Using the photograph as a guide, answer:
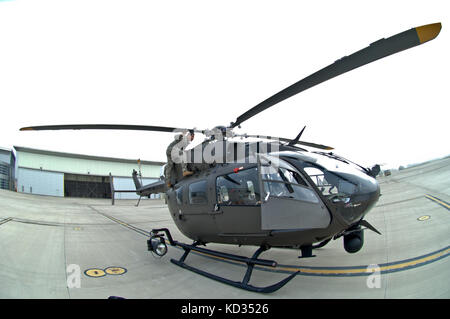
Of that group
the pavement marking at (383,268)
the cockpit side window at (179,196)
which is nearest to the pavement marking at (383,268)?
the pavement marking at (383,268)

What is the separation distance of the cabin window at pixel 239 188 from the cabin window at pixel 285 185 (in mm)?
226

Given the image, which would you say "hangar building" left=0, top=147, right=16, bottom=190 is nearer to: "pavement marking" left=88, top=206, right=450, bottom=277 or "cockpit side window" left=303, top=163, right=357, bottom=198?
"pavement marking" left=88, top=206, right=450, bottom=277

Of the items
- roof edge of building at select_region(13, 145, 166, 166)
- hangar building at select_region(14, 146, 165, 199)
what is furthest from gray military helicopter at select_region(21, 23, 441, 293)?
roof edge of building at select_region(13, 145, 166, 166)

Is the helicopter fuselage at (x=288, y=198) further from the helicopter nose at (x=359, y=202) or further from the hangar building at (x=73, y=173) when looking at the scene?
the hangar building at (x=73, y=173)

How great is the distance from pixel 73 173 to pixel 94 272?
39.0m

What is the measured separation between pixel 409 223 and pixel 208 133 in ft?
18.0

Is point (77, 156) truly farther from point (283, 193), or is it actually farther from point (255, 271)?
point (283, 193)

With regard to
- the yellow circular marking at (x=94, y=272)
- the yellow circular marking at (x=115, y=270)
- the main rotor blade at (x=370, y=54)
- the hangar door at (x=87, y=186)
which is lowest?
the hangar door at (x=87, y=186)

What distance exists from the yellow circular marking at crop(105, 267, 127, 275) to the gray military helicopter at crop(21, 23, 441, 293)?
4.26 feet

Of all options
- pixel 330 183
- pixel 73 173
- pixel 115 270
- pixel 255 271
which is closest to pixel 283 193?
pixel 330 183

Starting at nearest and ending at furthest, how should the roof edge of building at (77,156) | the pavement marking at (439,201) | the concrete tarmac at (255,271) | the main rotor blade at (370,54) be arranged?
the main rotor blade at (370,54), the concrete tarmac at (255,271), the pavement marking at (439,201), the roof edge of building at (77,156)

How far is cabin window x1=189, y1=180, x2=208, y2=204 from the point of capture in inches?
165

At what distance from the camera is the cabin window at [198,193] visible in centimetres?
420

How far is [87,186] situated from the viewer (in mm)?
40156
